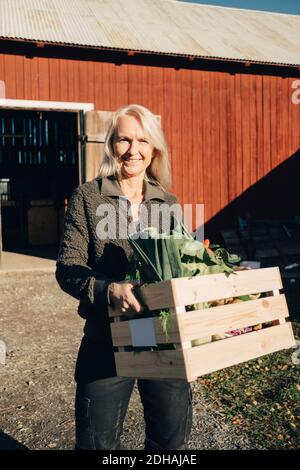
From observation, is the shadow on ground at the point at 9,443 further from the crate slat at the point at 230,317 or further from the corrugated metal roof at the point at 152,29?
the corrugated metal roof at the point at 152,29

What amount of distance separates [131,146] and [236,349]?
1.05 m

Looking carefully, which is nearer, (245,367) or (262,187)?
(245,367)

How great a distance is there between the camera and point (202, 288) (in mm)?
1924

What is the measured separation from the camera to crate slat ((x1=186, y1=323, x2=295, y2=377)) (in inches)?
71.4

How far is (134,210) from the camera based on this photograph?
2.29 m

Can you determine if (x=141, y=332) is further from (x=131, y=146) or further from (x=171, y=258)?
(x=131, y=146)

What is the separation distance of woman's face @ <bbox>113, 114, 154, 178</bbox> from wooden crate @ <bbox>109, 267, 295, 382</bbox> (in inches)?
25.8

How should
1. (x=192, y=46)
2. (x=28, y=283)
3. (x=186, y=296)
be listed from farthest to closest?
(x=192, y=46), (x=28, y=283), (x=186, y=296)

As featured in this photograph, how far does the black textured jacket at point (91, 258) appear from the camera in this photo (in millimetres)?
1971

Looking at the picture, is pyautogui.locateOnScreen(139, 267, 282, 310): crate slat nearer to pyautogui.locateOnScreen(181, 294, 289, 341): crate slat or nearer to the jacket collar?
pyautogui.locateOnScreen(181, 294, 289, 341): crate slat

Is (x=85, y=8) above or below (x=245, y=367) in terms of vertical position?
above

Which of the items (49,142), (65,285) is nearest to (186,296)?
(65,285)

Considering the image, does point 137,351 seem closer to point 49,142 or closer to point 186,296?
point 186,296

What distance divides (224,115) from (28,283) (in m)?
5.79
